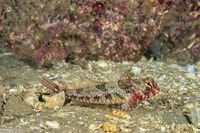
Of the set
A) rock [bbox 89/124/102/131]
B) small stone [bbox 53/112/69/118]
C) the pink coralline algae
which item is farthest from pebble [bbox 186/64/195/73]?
small stone [bbox 53/112/69/118]

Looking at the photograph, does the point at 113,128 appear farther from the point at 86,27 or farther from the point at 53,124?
the point at 86,27

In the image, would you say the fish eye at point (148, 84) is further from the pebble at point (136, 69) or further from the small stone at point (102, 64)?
the small stone at point (102, 64)

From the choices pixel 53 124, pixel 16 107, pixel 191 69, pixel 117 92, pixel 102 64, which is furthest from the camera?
pixel 191 69

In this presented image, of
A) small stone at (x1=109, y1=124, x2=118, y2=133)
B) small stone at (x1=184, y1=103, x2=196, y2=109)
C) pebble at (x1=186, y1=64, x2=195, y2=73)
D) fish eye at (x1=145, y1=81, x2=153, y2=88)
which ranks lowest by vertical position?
small stone at (x1=109, y1=124, x2=118, y2=133)

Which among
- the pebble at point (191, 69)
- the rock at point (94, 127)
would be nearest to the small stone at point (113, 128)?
the rock at point (94, 127)

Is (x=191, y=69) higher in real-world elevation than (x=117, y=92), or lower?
higher

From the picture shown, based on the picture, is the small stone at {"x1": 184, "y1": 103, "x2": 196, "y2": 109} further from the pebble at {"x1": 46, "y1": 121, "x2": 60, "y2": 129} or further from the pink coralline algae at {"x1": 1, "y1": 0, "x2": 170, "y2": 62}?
the pink coralline algae at {"x1": 1, "y1": 0, "x2": 170, "y2": 62}

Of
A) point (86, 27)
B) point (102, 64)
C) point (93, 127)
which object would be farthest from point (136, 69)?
point (93, 127)
